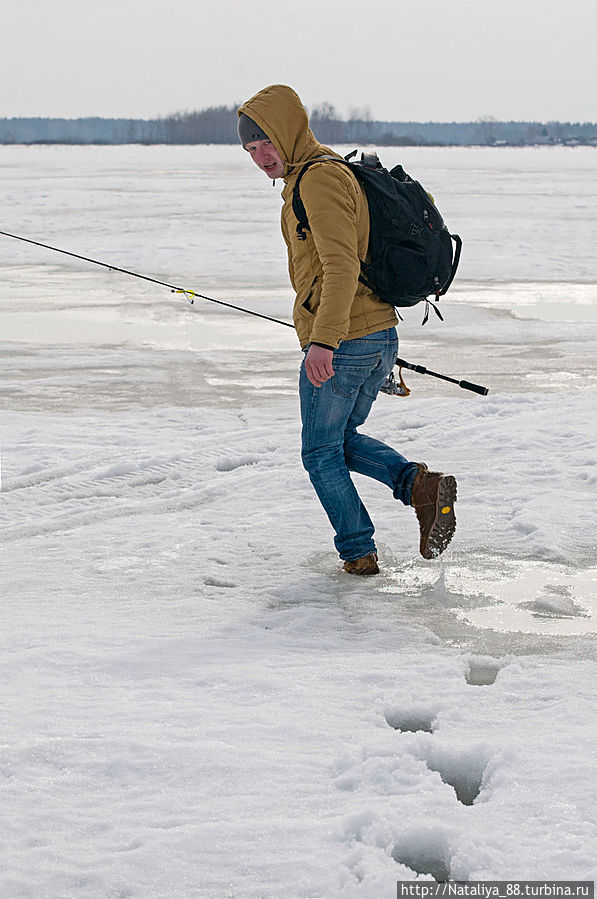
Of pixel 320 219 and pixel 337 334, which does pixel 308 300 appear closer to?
pixel 337 334

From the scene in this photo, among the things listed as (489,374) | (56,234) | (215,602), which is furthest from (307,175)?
(56,234)

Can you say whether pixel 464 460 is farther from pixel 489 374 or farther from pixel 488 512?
pixel 489 374

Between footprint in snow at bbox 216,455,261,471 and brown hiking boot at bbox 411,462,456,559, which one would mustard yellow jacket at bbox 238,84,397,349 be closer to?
brown hiking boot at bbox 411,462,456,559

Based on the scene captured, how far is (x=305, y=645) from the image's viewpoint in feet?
11.2

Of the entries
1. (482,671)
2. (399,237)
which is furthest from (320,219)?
(482,671)

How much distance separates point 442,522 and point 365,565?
36 cm

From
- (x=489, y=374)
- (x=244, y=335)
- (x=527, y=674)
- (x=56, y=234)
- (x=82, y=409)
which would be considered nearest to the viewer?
(x=527, y=674)

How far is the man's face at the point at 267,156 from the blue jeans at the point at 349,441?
0.64 metres

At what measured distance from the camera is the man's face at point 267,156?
354 centimetres

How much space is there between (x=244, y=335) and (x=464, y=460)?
445 cm

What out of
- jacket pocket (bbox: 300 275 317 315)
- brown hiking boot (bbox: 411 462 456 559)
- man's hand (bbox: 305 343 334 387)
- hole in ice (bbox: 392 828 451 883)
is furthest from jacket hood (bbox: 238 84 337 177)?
hole in ice (bbox: 392 828 451 883)

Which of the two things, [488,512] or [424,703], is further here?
[488,512]

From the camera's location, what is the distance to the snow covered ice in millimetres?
2299

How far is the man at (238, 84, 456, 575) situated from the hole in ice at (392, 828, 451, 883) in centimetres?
165
